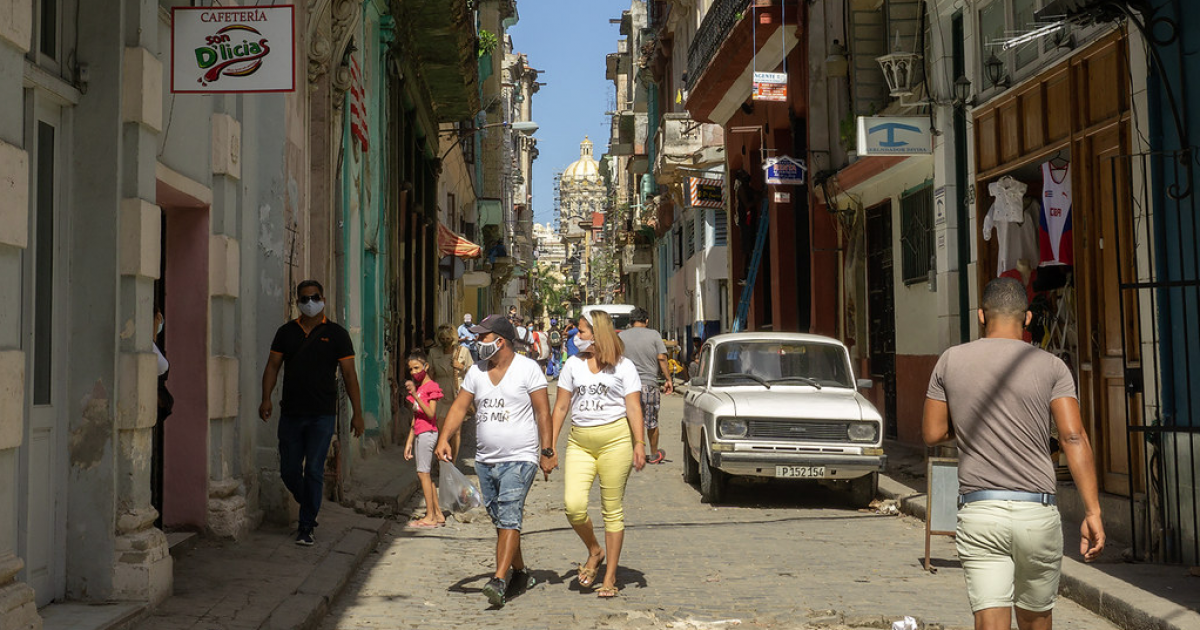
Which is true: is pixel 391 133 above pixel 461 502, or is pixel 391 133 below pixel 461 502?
above

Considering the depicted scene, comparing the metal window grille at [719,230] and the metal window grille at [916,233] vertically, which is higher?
the metal window grille at [719,230]

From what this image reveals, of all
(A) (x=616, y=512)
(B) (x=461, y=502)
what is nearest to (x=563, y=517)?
(B) (x=461, y=502)

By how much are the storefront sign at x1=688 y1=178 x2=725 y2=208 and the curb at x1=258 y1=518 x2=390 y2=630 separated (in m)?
25.1

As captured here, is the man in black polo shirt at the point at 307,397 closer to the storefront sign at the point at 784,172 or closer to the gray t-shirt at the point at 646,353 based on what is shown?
the gray t-shirt at the point at 646,353

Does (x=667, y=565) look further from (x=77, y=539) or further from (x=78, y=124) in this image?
(x=78, y=124)

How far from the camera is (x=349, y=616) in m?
7.58

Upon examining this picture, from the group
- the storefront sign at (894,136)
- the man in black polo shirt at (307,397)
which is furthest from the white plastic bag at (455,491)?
the storefront sign at (894,136)

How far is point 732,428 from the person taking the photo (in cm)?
1239

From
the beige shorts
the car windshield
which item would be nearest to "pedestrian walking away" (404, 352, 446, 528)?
the car windshield

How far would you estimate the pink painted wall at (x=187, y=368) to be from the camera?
8.98 metres

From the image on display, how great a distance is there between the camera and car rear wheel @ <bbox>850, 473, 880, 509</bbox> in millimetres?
12750

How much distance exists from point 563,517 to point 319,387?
11.4 ft

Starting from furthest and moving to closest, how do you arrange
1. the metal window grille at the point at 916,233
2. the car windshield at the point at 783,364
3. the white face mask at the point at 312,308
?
the metal window grille at the point at 916,233 → the car windshield at the point at 783,364 → the white face mask at the point at 312,308

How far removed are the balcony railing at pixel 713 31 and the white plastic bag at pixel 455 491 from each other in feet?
46.5
